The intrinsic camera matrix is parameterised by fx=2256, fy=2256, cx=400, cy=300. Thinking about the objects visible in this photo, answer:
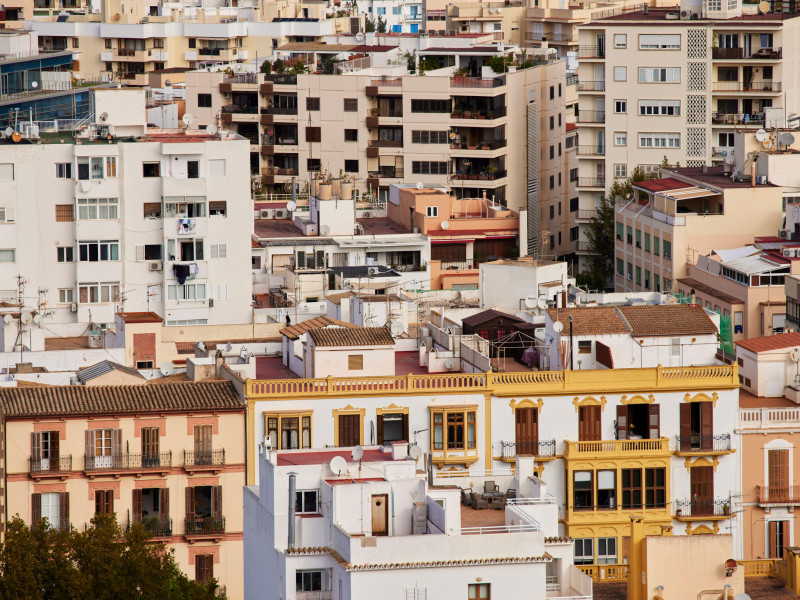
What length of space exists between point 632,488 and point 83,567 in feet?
66.7

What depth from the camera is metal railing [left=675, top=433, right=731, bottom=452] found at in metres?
78.6

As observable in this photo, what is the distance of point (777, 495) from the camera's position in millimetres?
79312

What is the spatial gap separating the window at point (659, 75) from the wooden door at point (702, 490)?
64.9m

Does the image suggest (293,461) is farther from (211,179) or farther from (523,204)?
(523,204)

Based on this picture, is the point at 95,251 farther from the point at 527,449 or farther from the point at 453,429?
the point at 527,449

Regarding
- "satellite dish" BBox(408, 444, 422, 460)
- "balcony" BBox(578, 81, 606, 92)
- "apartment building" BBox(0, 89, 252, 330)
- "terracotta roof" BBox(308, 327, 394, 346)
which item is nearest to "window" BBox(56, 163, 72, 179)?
"apartment building" BBox(0, 89, 252, 330)

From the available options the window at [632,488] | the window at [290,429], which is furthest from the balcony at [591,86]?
the window at [290,429]

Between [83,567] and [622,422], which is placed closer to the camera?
[83,567]

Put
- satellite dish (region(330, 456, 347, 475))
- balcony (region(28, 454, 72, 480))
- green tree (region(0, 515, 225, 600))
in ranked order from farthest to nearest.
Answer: balcony (region(28, 454, 72, 480)), green tree (region(0, 515, 225, 600)), satellite dish (region(330, 456, 347, 475))

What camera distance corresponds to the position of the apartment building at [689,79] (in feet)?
459

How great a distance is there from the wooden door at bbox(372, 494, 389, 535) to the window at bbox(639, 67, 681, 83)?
3323 inches

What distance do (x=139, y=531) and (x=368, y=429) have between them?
11.0m

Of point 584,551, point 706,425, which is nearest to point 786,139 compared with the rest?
point 706,425

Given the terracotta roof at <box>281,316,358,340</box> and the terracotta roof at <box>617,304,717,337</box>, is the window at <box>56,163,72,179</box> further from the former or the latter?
the terracotta roof at <box>617,304,717,337</box>
